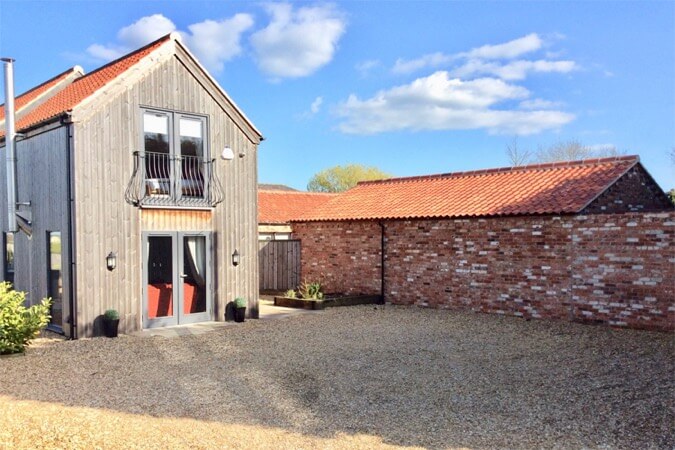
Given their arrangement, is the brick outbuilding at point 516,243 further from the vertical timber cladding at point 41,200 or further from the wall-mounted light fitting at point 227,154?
the vertical timber cladding at point 41,200

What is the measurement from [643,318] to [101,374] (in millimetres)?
9812

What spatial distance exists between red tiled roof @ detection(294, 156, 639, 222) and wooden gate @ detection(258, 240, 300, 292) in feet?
4.02

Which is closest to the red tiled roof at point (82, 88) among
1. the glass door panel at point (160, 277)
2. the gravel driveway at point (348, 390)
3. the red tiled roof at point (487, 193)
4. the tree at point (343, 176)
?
the glass door panel at point (160, 277)

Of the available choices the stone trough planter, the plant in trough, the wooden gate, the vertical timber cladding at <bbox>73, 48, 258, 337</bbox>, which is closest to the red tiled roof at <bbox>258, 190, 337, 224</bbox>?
the wooden gate

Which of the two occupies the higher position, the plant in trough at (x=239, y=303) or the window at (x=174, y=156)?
the window at (x=174, y=156)

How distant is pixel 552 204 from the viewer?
12.5 m

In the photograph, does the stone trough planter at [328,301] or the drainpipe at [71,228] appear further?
the stone trough planter at [328,301]

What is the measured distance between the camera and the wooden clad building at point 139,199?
34.8 ft

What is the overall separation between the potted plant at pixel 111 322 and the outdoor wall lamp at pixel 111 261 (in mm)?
831

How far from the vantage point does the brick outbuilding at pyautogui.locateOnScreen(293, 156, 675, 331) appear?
11.0m

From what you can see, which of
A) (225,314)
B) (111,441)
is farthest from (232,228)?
(111,441)

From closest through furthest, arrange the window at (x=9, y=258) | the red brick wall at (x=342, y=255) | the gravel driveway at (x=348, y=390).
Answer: the gravel driveway at (x=348, y=390), the window at (x=9, y=258), the red brick wall at (x=342, y=255)

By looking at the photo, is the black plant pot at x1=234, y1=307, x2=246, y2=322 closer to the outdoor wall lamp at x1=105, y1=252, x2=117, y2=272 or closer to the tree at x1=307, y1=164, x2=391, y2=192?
the outdoor wall lamp at x1=105, y1=252, x2=117, y2=272

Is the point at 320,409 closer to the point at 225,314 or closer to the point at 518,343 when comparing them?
the point at 518,343
